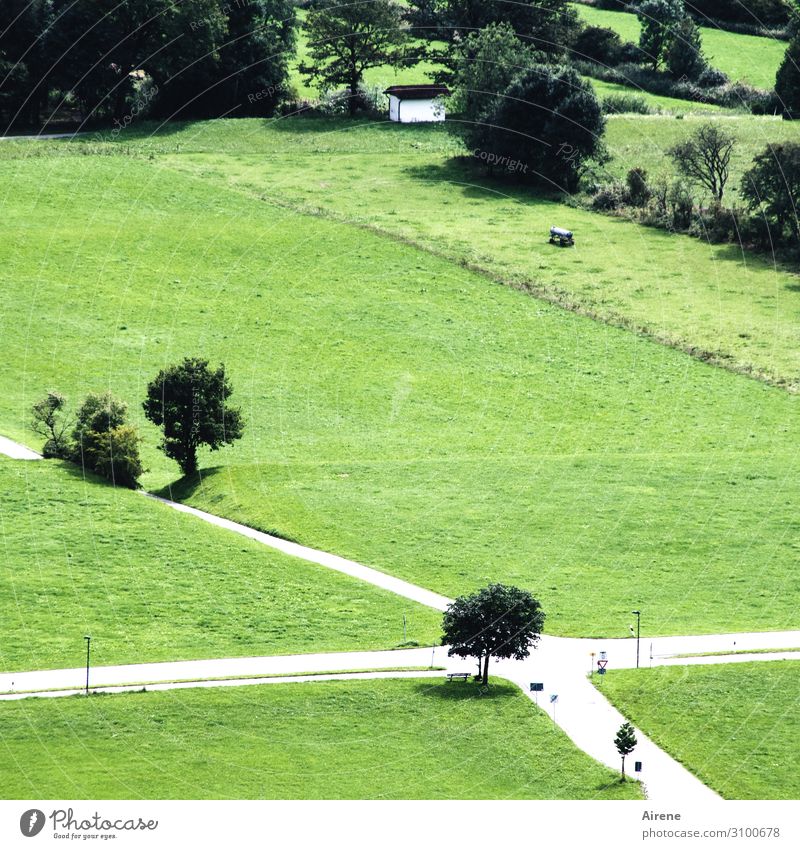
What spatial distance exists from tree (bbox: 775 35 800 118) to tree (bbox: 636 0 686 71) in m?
14.8

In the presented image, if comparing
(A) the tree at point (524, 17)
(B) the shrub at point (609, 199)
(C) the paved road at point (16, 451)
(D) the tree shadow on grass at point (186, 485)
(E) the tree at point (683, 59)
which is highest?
(A) the tree at point (524, 17)

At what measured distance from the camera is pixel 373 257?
13788cm

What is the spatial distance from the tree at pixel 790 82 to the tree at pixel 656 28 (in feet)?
48.6

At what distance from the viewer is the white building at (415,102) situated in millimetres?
168000

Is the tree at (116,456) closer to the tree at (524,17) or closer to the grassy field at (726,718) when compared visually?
the grassy field at (726,718)

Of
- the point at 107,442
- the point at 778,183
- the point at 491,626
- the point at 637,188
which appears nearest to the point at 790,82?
the point at 637,188

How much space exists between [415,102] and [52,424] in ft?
244

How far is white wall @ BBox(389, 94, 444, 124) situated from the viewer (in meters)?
169

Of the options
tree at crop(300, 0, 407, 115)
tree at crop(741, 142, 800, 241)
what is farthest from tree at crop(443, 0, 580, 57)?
tree at crop(741, 142, 800, 241)

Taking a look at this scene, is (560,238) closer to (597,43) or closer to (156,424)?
(156,424)

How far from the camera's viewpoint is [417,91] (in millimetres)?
168625

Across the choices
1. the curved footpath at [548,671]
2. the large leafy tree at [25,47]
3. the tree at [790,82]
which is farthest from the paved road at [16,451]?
the tree at [790,82]

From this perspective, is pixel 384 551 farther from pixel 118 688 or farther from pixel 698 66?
pixel 698 66

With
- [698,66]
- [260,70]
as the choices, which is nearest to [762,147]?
[698,66]
